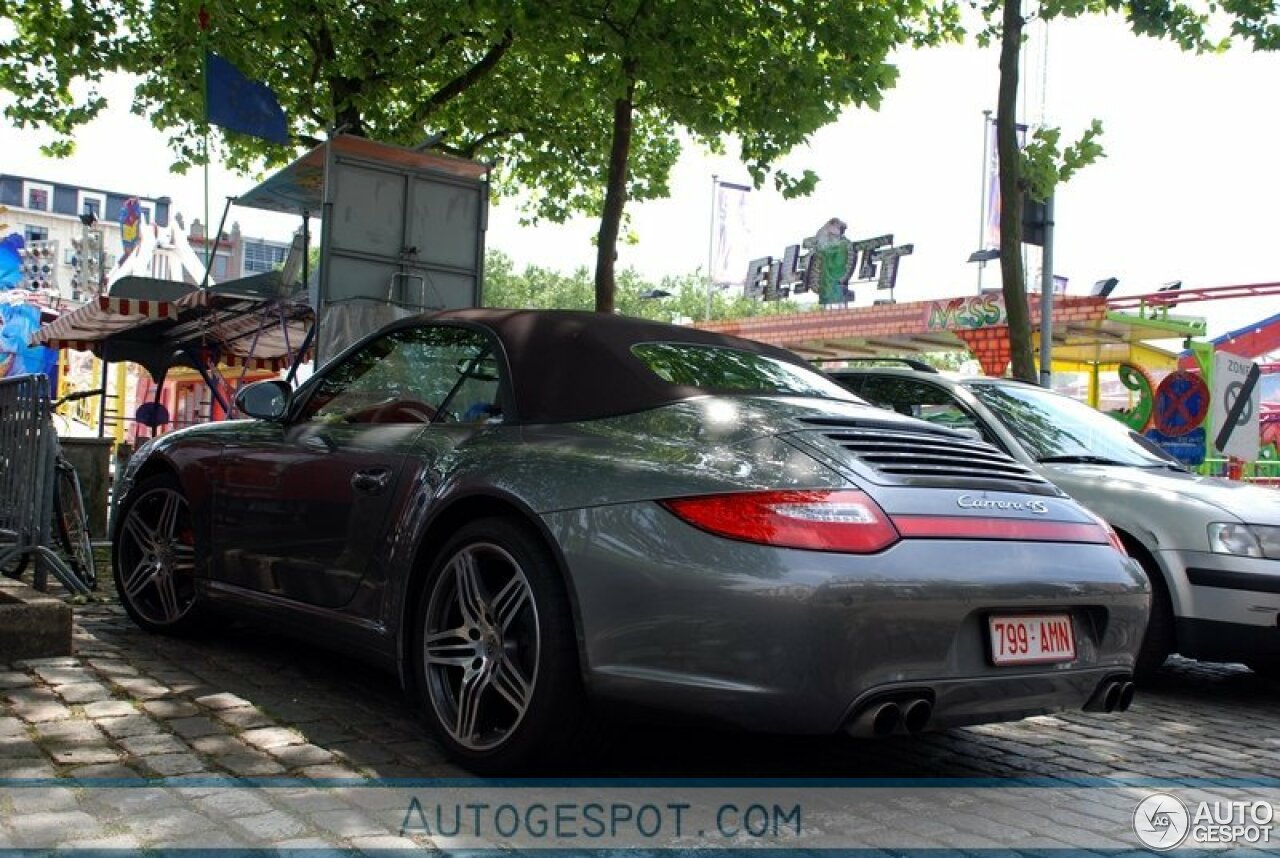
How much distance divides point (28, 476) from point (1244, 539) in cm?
575

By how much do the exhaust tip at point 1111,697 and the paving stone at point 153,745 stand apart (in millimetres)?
2775

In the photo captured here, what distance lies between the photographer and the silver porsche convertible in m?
2.90

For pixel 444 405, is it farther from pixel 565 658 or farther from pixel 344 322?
pixel 344 322

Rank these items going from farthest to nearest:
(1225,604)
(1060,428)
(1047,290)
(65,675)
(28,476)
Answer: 1. (1047,290)
2. (1060,428)
3. (28,476)
4. (1225,604)
5. (65,675)

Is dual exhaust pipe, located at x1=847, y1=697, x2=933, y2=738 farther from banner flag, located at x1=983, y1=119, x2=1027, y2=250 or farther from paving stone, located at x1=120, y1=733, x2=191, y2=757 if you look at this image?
banner flag, located at x1=983, y1=119, x2=1027, y2=250

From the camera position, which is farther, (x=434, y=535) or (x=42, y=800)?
(x=434, y=535)

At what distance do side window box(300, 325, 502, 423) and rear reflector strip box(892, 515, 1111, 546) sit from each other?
145 centimetres

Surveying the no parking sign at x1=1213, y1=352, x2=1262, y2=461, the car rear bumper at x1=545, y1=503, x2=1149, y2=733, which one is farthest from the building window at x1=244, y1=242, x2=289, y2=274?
the car rear bumper at x1=545, y1=503, x2=1149, y2=733

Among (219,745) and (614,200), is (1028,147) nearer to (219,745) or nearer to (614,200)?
(614,200)

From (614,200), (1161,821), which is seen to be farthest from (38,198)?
(1161,821)

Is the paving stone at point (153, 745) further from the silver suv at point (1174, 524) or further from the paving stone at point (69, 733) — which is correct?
the silver suv at point (1174, 524)

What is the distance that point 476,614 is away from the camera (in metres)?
3.49

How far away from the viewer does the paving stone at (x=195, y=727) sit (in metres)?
3.69

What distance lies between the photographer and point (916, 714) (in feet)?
9.72
